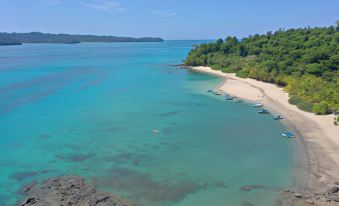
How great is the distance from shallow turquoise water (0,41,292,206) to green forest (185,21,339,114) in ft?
32.3

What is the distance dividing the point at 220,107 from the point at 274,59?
36452mm

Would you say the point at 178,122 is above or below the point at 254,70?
below

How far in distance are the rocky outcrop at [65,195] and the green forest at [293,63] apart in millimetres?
36591

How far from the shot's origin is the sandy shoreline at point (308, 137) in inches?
1209


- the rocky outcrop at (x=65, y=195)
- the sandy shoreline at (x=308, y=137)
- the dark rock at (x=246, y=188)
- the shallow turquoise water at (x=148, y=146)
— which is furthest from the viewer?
the sandy shoreline at (x=308, y=137)

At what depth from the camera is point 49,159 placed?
35.6 metres

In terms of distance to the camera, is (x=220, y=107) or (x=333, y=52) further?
(x=333, y=52)

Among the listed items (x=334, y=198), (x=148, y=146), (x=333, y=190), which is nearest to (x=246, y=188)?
(x=334, y=198)

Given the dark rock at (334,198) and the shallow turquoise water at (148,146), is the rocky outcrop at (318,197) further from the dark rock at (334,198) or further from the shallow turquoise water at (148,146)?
the shallow turquoise water at (148,146)

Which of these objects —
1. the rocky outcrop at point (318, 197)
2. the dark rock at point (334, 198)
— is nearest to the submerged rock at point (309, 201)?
the rocky outcrop at point (318, 197)

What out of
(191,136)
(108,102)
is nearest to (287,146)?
(191,136)

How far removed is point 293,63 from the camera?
77500mm

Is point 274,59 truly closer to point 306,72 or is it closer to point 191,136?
point 306,72

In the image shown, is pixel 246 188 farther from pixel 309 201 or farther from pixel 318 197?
pixel 318 197
